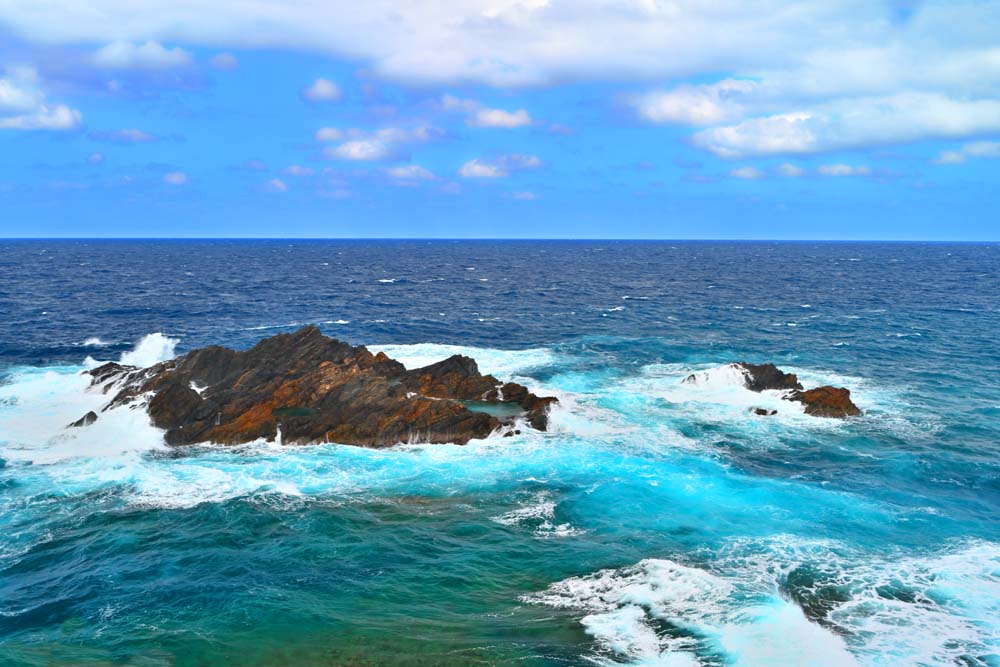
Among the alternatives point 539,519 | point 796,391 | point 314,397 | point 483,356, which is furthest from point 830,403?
point 314,397

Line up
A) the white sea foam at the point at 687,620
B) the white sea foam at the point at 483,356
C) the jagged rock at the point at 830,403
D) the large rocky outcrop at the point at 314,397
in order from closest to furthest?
the white sea foam at the point at 687,620 → the large rocky outcrop at the point at 314,397 → the jagged rock at the point at 830,403 → the white sea foam at the point at 483,356

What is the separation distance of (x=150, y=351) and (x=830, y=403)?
66.0m

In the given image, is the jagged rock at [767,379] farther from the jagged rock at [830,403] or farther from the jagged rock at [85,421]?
the jagged rock at [85,421]

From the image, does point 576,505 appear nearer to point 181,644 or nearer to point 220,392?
point 181,644

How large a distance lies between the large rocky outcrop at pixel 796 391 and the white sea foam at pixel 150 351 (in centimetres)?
5214

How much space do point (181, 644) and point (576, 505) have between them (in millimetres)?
19802

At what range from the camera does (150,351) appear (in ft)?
242

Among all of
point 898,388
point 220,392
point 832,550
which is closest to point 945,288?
point 898,388

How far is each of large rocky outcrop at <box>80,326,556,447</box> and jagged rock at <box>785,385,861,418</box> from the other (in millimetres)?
A: 20861

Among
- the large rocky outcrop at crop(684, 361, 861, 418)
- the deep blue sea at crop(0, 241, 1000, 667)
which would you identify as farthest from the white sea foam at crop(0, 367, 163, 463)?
the large rocky outcrop at crop(684, 361, 861, 418)

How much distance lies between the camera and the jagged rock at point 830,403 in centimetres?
5253

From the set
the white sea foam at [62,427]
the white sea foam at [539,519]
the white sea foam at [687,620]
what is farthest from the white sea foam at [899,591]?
the white sea foam at [62,427]

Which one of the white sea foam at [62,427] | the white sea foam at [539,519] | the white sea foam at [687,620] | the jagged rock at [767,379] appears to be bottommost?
the white sea foam at [687,620]

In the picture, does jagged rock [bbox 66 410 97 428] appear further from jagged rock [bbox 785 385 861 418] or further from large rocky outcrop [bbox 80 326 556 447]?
jagged rock [bbox 785 385 861 418]
